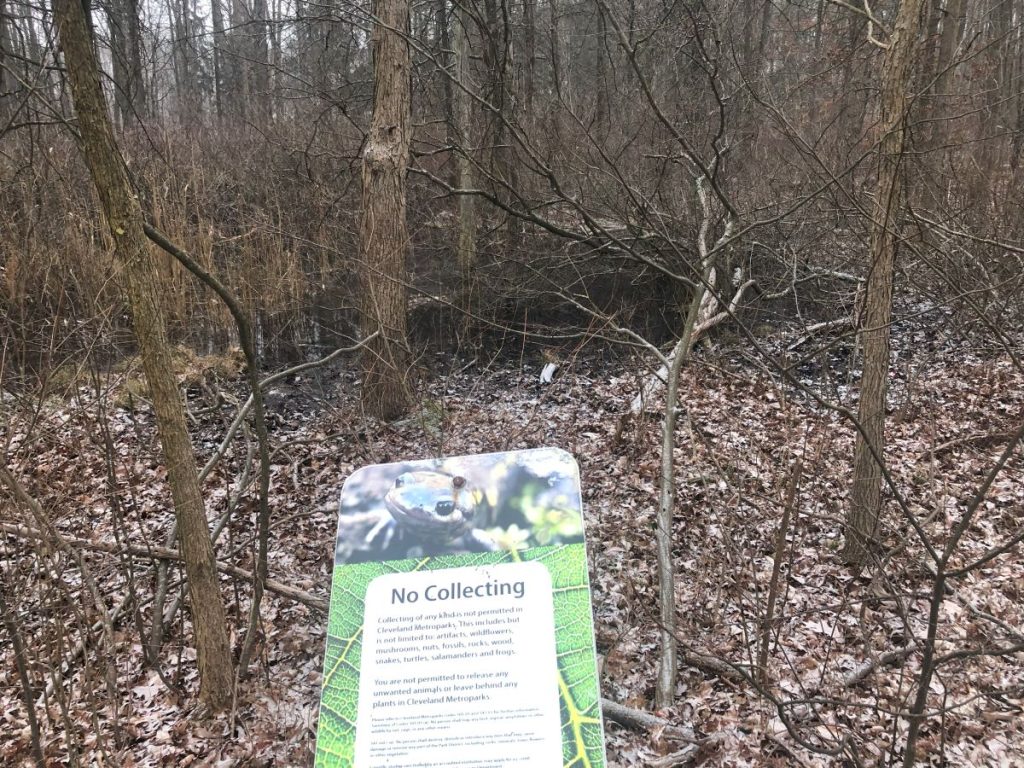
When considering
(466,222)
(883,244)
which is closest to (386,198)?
(466,222)

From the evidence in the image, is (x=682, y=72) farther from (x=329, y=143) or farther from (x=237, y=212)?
(x=237, y=212)

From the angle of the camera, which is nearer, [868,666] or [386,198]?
[868,666]

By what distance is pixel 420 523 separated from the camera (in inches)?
106

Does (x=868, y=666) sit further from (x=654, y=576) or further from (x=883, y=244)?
(x=883, y=244)

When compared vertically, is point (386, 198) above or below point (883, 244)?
above

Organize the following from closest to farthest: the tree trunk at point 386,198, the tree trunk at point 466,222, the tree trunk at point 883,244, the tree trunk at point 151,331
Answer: the tree trunk at point 151,331, the tree trunk at point 883,244, the tree trunk at point 386,198, the tree trunk at point 466,222

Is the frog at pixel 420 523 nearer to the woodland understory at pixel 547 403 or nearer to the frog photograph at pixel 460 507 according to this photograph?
the frog photograph at pixel 460 507

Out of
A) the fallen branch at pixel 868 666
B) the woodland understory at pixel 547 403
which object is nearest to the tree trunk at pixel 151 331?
the woodland understory at pixel 547 403

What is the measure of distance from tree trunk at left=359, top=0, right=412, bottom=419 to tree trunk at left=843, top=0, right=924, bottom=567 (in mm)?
3638

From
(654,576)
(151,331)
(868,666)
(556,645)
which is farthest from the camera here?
(654,576)

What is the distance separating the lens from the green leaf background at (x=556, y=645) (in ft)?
7.63

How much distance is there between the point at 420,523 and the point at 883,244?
2.85 metres

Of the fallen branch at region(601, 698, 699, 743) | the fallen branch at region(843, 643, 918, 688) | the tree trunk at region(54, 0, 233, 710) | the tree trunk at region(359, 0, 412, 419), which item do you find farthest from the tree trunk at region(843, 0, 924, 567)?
the tree trunk at region(359, 0, 412, 419)

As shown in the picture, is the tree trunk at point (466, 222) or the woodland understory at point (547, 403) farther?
the tree trunk at point (466, 222)
